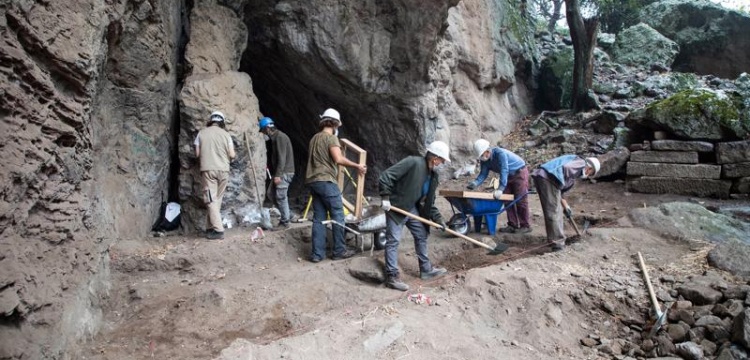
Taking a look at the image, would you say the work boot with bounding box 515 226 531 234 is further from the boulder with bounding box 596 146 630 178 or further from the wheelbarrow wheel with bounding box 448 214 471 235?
the boulder with bounding box 596 146 630 178

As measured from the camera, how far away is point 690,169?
833cm

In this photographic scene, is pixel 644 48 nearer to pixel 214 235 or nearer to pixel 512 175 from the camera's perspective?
pixel 512 175

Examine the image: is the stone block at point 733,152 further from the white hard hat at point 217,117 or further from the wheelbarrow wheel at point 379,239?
the white hard hat at point 217,117

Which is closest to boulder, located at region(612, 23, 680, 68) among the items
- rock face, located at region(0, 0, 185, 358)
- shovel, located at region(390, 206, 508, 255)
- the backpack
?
shovel, located at region(390, 206, 508, 255)

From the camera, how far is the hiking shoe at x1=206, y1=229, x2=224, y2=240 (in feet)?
21.2

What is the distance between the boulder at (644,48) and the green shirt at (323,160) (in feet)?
41.2

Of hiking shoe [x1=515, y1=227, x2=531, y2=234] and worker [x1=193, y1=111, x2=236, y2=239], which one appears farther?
hiking shoe [x1=515, y1=227, x2=531, y2=234]

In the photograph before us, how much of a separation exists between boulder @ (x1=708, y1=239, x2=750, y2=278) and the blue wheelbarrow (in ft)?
7.36

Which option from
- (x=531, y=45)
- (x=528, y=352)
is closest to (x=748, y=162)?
(x=528, y=352)

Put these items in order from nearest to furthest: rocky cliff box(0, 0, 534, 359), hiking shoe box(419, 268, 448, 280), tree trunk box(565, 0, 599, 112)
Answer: rocky cliff box(0, 0, 534, 359), hiking shoe box(419, 268, 448, 280), tree trunk box(565, 0, 599, 112)

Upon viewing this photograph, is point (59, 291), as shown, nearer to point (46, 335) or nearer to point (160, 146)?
point (46, 335)

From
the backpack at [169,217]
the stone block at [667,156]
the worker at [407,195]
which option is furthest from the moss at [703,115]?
the backpack at [169,217]

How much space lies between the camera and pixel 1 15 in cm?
306

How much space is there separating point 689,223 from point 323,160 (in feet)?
15.6
